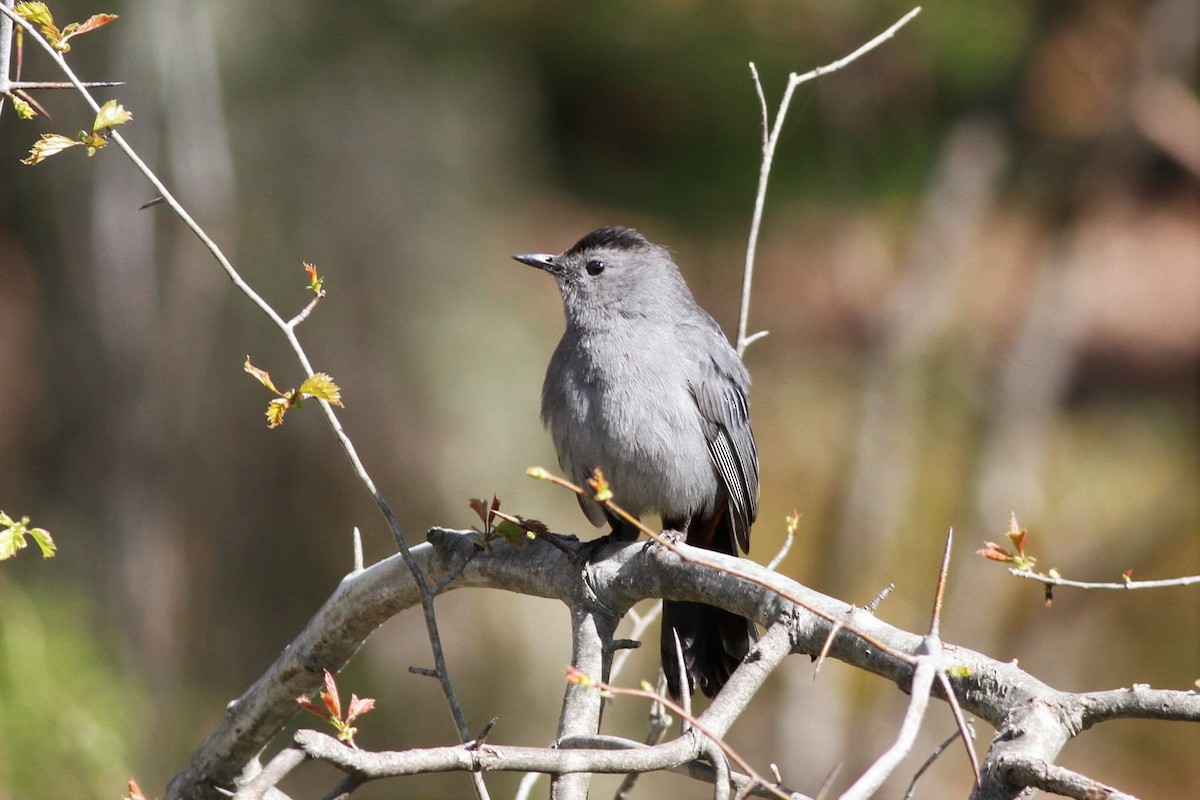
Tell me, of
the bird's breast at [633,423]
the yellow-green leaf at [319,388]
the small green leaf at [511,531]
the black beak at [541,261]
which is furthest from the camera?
the black beak at [541,261]

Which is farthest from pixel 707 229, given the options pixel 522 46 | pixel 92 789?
pixel 92 789

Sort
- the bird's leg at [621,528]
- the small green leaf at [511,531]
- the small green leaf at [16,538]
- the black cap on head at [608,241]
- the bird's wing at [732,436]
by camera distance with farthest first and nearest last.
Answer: the black cap on head at [608,241]
the bird's wing at [732,436]
the bird's leg at [621,528]
the small green leaf at [511,531]
the small green leaf at [16,538]

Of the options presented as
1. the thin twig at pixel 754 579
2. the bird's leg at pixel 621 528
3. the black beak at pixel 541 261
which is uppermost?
the black beak at pixel 541 261

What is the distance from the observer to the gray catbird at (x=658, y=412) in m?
3.72

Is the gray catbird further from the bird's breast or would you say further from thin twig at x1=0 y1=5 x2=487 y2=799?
thin twig at x1=0 y1=5 x2=487 y2=799

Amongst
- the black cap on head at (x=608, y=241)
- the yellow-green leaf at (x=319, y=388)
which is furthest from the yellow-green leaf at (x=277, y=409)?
the black cap on head at (x=608, y=241)

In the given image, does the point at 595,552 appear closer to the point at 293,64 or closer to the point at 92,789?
the point at 92,789

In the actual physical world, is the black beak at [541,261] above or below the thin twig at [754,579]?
above

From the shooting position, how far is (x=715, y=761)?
76.8 inches

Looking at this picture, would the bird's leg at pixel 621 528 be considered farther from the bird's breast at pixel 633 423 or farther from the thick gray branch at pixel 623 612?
the thick gray branch at pixel 623 612

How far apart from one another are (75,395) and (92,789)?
3887mm

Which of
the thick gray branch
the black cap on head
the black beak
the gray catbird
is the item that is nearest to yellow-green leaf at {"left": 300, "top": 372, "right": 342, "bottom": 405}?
the thick gray branch

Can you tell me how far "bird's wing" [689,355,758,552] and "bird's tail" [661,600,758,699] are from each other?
348mm

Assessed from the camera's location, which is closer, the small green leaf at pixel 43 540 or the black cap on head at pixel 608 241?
the small green leaf at pixel 43 540
